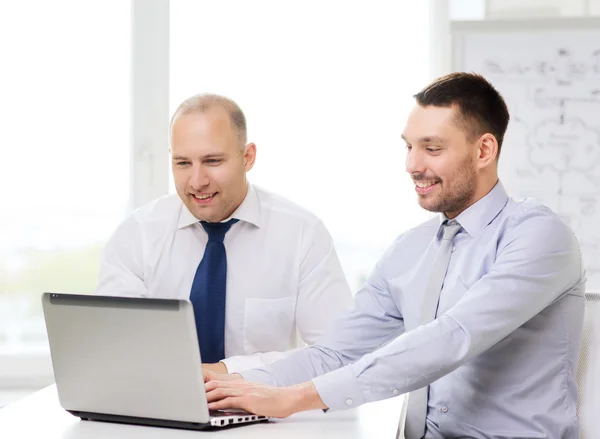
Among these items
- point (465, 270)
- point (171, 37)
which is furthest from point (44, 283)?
point (465, 270)

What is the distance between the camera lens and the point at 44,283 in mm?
3398

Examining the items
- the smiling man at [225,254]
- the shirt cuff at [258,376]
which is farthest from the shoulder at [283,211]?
the shirt cuff at [258,376]

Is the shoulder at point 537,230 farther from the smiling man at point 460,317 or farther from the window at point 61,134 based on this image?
the window at point 61,134

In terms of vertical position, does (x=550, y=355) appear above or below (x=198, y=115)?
below

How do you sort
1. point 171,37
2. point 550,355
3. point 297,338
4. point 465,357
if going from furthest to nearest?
point 171,37 → point 297,338 → point 550,355 → point 465,357

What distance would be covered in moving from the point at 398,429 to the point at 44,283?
2.20 m

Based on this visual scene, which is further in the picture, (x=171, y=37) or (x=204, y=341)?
(x=171, y=37)

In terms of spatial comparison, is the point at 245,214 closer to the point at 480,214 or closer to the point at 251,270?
the point at 251,270

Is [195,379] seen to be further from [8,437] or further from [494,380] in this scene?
[494,380]

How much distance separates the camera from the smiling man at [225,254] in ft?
7.21

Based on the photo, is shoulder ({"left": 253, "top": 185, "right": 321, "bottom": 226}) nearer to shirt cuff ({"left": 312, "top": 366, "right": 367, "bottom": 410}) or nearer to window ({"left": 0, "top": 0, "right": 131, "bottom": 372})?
shirt cuff ({"left": 312, "top": 366, "right": 367, "bottom": 410})

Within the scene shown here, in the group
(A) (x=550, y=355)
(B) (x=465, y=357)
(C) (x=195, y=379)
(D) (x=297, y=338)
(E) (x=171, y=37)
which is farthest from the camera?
(E) (x=171, y=37)

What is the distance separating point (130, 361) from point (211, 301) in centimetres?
76

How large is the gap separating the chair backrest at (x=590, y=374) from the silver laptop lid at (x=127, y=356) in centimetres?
83
